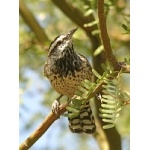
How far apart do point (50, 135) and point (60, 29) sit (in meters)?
0.56

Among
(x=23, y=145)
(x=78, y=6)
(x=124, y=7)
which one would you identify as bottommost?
(x=23, y=145)

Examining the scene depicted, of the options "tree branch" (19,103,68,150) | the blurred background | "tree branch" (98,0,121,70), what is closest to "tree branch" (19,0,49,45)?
the blurred background

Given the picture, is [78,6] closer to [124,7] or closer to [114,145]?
[124,7]

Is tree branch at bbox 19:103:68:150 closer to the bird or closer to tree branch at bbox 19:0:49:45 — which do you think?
the bird

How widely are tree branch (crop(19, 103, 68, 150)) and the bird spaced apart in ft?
0.37

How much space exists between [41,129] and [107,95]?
0.31 m

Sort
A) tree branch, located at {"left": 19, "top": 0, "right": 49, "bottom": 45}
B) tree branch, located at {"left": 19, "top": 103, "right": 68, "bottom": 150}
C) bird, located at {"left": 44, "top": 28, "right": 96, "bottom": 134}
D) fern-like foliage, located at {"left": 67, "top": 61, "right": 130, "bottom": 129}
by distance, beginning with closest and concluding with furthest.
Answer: fern-like foliage, located at {"left": 67, "top": 61, "right": 130, "bottom": 129} → tree branch, located at {"left": 19, "top": 103, "right": 68, "bottom": 150} → bird, located at {"left": 44, "top": 28, "right": 96, "bottom": 134} → tree branch, located at {"left": 19, "top": 0, "right": 49, "bottom": 45}

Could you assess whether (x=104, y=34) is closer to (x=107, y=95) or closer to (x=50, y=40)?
(x=107, y=95)

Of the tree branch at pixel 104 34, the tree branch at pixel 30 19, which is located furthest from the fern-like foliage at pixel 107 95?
the tree branch at pixel 30 19

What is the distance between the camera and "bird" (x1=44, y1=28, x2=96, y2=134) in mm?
1924

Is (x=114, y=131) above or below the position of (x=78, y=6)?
below
